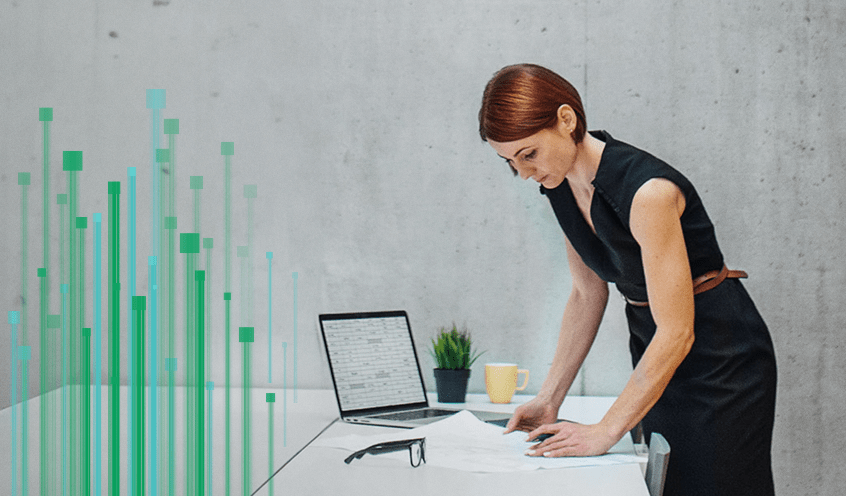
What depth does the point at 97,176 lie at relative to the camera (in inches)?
97.6

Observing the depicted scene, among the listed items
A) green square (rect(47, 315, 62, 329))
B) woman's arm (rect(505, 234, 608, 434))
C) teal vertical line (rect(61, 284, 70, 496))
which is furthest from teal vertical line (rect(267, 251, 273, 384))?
woman's arm (rect(505, 234, 608, 434))

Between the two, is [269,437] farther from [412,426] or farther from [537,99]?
[537,99]

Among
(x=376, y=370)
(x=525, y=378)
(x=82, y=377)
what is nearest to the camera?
(x=376, y=370)

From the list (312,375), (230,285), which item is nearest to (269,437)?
(312,375)

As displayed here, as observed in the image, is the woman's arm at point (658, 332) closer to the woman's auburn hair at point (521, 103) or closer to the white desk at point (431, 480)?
the white desk at point (431, 480)

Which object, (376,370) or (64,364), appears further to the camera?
(64,364)

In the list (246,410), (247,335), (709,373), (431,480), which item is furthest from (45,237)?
(709,373)

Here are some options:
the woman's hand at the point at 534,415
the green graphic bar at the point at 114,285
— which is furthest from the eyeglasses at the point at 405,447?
the green graphic bar at the point at 114,285

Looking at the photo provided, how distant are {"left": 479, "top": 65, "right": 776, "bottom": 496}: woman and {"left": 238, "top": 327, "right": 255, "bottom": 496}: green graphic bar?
0.71 metres

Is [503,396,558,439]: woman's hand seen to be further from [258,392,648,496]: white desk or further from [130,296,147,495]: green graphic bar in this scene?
[130,296,147,495]: green graphic bar

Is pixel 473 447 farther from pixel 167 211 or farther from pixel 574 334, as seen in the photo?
pixel 167 211

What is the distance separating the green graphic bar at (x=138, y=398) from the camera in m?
1.69

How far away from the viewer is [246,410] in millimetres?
2109

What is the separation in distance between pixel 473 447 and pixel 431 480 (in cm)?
24
